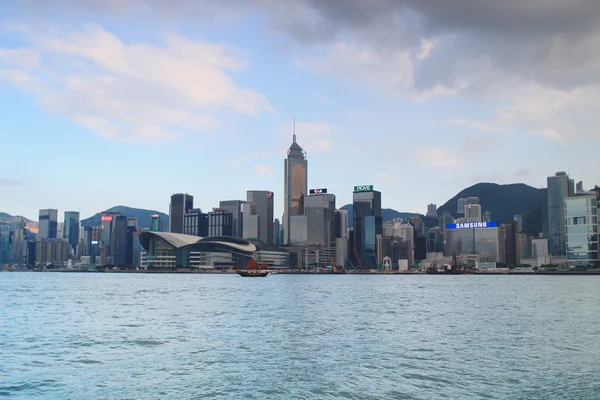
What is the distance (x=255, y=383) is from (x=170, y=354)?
33.7 ft

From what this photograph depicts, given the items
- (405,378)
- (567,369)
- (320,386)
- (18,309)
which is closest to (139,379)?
(320,386)

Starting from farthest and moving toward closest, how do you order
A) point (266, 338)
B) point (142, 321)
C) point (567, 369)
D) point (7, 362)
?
point (142, 321) < point (266, 338) < point (7, 362) < point (567, 369)

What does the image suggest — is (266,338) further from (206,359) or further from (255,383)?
(255,383)

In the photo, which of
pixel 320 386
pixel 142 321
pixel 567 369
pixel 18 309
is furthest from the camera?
pixel 18 309

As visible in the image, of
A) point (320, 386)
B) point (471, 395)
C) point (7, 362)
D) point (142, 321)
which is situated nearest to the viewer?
point (471, 395)

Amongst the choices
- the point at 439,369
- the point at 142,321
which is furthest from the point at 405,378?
the point at 142,321

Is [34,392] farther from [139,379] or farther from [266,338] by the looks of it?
[266,338]

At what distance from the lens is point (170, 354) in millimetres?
38625

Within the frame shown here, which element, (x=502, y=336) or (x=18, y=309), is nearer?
(x=502, y=336)

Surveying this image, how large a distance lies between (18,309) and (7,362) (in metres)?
42.0

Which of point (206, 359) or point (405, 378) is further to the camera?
point (206, 359)

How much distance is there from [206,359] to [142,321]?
2324 cm

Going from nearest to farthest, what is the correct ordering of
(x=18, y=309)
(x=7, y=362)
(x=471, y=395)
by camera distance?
(x=471, y=395) < (x=7, y=362) < (x=18, y=309)

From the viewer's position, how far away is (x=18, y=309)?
244ft
